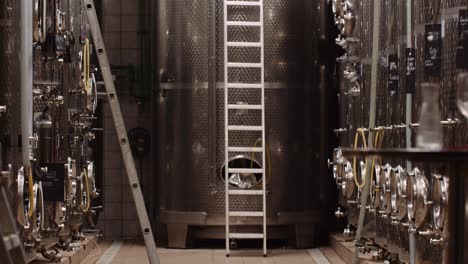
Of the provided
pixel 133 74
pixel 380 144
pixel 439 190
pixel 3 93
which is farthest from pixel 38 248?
pixel 133 74

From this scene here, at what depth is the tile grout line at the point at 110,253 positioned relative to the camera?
31.0 ft

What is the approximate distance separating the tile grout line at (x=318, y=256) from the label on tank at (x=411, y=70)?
3.19 meters

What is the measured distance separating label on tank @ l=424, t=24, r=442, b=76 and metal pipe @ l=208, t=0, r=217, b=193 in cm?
474

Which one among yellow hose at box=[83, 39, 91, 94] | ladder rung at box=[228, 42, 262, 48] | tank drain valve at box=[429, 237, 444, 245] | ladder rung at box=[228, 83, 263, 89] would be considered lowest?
tank drain valve at box=[429, 237, 444, 245]

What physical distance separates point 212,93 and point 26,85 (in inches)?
160

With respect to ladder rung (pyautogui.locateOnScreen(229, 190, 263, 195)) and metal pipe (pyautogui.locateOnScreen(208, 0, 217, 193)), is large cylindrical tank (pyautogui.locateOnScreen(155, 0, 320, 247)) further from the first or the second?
ladder rung (pyautogui.locateOnScreen(229, 190, 263, 195))

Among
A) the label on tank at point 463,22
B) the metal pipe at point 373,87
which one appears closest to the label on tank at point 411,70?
the metal pipe at point 373,87

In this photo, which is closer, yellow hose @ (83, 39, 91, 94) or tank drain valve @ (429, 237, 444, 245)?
tank drain valve @ (429, 237, 444, 245)

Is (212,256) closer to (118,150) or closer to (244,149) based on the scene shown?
(244,149)

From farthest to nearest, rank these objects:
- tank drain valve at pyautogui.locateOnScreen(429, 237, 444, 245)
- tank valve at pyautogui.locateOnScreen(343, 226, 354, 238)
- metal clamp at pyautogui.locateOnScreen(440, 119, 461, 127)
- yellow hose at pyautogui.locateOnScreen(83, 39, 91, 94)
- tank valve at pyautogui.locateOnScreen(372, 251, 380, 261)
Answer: tank valve at pyautogui.locateOnScreen(343, 226, 354, 238)
yellow hose at pyautogui.locateOnScreen(83, 39, 91, 94)
tank valve at pyautogui.locateOnScreen(372, 251, 380, 261)
tank drain valve at pyautogui.locateOnScreen(429, 237, 444, 245)
metal clamp at pyautogui.locateOnScreen(440, 119, 461, 127)

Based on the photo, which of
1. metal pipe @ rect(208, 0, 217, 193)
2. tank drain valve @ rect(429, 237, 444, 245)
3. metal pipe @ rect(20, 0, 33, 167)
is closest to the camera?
tank drain valve @ rect(429, 237, 444, 245)

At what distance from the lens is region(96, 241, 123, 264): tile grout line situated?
9.45 metres

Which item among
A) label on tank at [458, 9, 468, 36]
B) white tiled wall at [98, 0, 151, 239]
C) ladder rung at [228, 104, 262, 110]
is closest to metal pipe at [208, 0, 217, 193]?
ladder rung at [228, 104, 262, 110]

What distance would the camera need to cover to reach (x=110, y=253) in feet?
33.3
